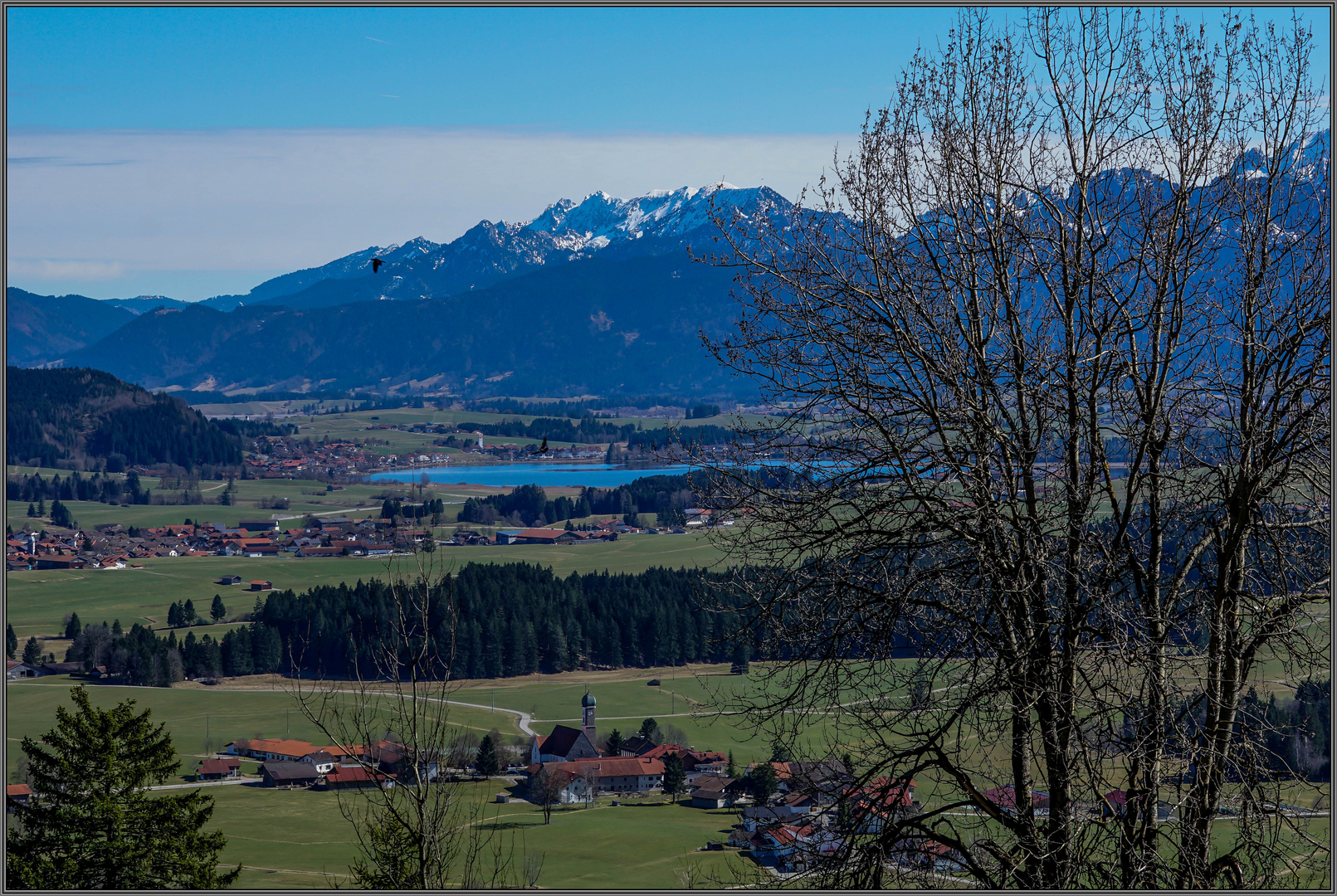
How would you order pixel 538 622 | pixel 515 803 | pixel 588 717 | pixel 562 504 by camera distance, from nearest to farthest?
1. pixel 515 803
2. pixel 588 717
3. pixel 538 622
4. pixel 562 504

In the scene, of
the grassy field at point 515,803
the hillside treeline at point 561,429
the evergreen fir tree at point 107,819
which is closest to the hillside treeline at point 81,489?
the hillside treeline at point 561,429

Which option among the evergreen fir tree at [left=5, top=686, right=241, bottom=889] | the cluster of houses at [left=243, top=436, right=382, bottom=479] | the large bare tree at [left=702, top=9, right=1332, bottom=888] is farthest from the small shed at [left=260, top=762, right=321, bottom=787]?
the cluster of houses at [left=243, top=436, right=382, bottom=479]

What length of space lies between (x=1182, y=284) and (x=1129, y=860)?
356cm

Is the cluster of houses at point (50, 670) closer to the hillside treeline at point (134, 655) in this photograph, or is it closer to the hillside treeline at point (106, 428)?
the hillside treeline at point (134, 655)

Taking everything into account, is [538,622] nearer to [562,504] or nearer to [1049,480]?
[562,504]

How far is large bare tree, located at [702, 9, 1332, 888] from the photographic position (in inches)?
247

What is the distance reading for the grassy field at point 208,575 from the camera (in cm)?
6850

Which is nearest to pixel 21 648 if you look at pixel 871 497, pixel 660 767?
pixel 660 767

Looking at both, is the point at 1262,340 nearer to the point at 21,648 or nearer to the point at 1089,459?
the point at 1089,459

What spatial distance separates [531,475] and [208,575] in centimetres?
5991

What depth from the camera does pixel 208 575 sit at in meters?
80.9

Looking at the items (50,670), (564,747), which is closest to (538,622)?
(564,747)

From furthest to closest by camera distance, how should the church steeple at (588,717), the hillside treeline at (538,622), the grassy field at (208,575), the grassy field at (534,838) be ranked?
the grassy field at (208,575), the hillside treeline at (538,622), the church steeple at (588,717), the grassy field at (534,838)

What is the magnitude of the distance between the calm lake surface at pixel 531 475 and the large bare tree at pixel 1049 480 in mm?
106137
